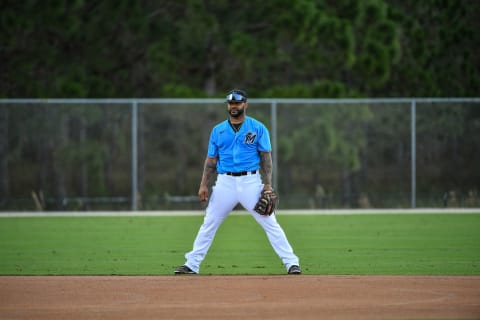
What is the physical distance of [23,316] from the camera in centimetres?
965

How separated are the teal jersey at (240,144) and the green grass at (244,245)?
4.62ft

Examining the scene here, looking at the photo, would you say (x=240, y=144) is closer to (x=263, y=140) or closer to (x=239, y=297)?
(x=263, y=140)

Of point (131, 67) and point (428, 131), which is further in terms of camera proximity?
point (131, 67)

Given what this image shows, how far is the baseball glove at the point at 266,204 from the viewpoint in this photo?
480 inches

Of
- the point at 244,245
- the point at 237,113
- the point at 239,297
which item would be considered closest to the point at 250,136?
the point at 237,113

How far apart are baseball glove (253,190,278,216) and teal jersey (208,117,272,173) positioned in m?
0.42

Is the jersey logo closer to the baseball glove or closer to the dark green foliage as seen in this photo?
the baseball glove

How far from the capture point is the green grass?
13602 millimetres

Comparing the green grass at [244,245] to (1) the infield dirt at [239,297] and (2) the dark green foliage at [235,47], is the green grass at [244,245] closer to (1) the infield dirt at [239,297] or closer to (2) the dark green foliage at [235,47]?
(1) the infield dirt at [239,297]

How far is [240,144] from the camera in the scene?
1248 centimetres

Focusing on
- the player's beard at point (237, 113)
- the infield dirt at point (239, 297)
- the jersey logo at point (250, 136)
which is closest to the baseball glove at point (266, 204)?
the jersey logo at point (250, 136)

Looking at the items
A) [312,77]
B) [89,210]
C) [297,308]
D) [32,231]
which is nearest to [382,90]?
[312,77]

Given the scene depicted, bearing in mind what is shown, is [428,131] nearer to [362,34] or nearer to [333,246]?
[362,34]

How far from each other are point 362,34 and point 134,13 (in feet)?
22.3
